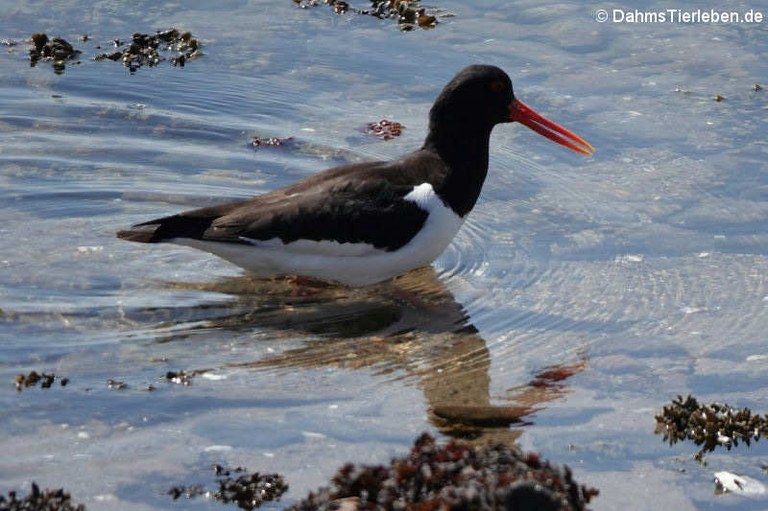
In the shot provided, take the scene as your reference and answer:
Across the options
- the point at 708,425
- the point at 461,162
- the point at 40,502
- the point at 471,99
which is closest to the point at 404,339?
the point at 461,162

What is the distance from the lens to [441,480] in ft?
14.3

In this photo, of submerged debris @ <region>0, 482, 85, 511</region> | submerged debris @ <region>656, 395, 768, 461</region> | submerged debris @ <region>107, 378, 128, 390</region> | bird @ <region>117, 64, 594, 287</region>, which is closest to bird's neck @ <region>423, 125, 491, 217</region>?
bird @ <region>117, 64, 594, 287</region>

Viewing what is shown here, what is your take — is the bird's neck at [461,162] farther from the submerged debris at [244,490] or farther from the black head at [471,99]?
the submerged debris at [244,490]

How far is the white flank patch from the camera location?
734cm

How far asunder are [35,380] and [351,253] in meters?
2.11

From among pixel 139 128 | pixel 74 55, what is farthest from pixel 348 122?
pixel 74 55

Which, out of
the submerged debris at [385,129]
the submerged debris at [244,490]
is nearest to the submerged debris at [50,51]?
the submerged debris at [385,129]

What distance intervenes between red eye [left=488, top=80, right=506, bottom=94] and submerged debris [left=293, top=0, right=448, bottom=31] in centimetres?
308

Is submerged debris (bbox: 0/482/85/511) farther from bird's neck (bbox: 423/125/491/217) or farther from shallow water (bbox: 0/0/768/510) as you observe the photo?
bird's neck (bbox: 423/125/491/217)

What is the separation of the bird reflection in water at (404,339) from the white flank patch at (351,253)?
7.1 inches

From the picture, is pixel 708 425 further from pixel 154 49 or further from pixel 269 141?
pixel 154 49

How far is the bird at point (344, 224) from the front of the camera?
7250 mm

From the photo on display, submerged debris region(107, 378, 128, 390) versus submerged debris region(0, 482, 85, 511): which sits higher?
submerged debris region(0, 482, 85, 511)

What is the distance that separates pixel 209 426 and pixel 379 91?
482 centimetres
